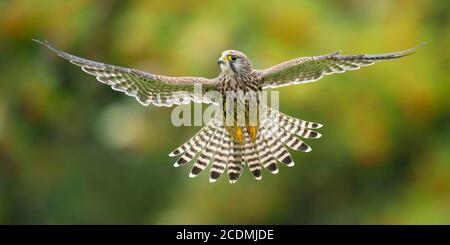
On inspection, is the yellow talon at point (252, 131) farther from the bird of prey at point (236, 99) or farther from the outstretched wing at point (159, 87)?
the outstretched wing at point (159, 87)

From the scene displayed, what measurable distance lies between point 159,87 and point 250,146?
77cm

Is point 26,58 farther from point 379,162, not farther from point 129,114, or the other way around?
point 379,162

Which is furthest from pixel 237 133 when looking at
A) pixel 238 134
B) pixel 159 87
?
pixel 159 87

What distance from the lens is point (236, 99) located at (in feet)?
21.4

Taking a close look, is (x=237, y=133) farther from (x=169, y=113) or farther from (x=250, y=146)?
(x=169, y=113)

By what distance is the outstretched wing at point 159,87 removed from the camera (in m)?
6.48

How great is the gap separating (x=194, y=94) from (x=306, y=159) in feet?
20.4

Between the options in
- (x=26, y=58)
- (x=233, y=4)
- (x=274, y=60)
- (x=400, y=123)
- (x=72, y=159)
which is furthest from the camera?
(x=72, y=159)

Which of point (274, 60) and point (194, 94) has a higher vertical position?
point (274, 60)

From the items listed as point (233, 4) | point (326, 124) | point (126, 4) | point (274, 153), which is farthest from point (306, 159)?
point (274, 153)

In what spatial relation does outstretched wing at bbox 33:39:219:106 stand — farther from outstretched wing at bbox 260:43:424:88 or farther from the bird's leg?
outstretched wing at bbox 260:43:424:88

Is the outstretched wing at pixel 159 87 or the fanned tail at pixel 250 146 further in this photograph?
the fanned tail at pixel 250 146

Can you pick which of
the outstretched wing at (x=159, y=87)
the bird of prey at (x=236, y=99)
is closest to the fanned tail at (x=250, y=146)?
the bird of prey at (x=236, y=99)

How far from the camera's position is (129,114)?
1249 centimetres
